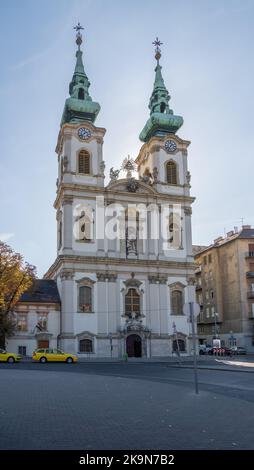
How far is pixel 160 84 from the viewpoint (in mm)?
74062

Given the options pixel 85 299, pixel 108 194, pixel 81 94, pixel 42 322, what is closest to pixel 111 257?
pixel 85 299

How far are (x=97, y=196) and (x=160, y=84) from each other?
23.2 metres

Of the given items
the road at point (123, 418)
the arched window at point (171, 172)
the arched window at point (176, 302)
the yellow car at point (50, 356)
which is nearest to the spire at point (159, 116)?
the arched window at point (171, 172)

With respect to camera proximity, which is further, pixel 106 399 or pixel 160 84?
pixel 160 84

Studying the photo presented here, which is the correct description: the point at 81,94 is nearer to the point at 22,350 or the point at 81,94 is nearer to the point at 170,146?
the point at 170,146

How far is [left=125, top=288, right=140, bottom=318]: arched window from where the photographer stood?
58781 mm

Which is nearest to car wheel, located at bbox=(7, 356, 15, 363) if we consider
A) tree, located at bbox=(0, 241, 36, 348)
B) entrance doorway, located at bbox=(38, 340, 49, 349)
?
tree, located at bbox=(0, 241, 36, 348)

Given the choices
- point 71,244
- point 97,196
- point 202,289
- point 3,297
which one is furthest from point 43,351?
point 202,289

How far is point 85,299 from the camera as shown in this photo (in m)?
57.1

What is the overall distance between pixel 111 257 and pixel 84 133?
15.7m

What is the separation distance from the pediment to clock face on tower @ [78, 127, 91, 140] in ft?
21.1

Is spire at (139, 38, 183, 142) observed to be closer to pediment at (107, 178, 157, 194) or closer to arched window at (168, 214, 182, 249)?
pediment at (107, 178, 157, 194)

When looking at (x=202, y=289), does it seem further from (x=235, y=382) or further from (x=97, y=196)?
(x=235, y=382)

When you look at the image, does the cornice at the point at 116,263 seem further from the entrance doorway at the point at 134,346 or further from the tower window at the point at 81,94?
the tower window at the point at 81,94
